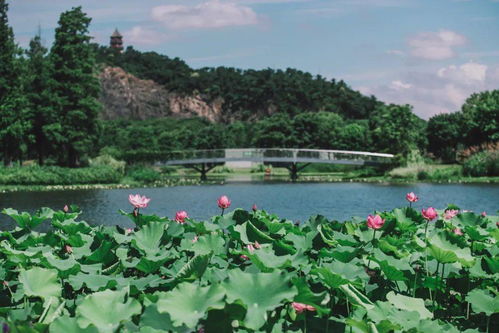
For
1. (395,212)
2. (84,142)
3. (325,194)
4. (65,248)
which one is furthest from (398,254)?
(84,142)

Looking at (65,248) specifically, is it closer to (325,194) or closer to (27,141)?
(325,194)

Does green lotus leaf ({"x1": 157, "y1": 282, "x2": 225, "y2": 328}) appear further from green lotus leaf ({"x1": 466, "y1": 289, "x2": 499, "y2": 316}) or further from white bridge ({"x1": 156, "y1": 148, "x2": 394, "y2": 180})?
white bridge ({"x1": 156, "y1": 148, "x2": 394, "y2": 180})

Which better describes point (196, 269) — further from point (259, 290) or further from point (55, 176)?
point (55, 176)

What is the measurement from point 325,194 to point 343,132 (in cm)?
2851

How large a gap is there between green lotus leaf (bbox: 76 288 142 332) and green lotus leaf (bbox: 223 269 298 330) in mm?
358

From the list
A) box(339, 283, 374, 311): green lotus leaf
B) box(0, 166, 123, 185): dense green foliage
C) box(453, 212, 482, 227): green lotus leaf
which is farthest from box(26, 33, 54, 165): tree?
box(339, 283, 374, 311): green lotus leaf

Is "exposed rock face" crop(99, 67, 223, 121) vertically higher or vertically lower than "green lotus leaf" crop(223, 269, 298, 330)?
higher

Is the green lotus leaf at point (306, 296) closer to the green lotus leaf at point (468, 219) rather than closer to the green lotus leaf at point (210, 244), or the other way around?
the green lotus leaf at point (210, 244)

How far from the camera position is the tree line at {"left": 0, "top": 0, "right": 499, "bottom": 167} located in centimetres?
3167

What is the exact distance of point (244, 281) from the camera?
2.48m

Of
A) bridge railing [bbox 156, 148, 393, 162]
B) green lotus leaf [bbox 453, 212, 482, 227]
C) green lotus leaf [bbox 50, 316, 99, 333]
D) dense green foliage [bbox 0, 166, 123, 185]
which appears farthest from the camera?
bridge railing [bbox 156, 148, 393, 162]

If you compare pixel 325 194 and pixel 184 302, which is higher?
pixel 184 302

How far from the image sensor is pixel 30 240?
164 inches

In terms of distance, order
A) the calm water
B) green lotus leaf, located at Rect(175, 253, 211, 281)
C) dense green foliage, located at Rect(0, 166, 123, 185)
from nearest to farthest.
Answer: green lotus leaf, located at Rect(175, 253, 211, 281), the calm water, dense green foliage, located at Rect(0, 166, 123, 185)
